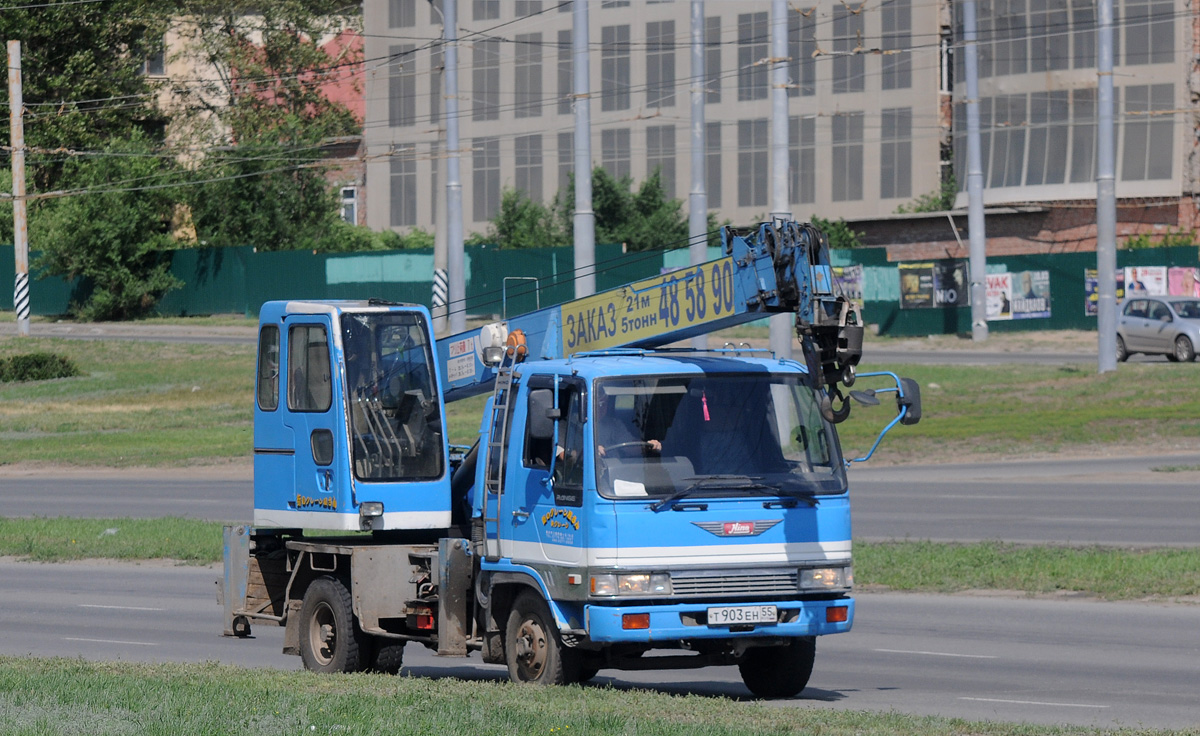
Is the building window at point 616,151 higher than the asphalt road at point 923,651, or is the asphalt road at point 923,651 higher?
the building window at point 616,151

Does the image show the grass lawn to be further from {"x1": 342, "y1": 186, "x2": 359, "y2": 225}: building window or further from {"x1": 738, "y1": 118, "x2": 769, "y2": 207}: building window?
{"x1": 342, "y1": 186, "x2": 359, "y2": 225}: building window

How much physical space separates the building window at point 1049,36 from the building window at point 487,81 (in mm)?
24201

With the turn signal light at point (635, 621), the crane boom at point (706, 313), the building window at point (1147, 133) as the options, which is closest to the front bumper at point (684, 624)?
the turn signal light at point (635, 621)

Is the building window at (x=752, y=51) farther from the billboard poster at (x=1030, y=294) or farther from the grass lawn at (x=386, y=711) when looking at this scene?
the grass lawn at (x=386, y=711)

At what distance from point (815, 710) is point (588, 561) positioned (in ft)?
5.35

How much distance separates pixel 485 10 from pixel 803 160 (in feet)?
54.9

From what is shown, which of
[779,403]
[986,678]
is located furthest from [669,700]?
[986,678]

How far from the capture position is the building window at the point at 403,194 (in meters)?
77.2

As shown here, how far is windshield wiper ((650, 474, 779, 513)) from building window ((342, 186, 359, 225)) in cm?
7203

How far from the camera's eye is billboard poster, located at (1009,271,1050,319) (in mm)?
53031

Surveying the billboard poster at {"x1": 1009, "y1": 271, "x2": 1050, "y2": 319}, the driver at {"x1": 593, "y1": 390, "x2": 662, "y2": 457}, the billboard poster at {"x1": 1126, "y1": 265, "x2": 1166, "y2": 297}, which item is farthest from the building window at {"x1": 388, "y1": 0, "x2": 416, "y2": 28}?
the driver at {"x1": 593, "y1": 390, "x2": 662, "y2": 457}

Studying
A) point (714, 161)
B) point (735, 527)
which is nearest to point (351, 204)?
point (714, 161)

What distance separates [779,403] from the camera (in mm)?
10359

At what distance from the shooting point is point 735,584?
33.0ft
